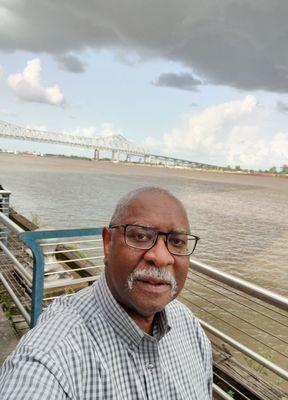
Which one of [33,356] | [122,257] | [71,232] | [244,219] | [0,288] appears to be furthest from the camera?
[244,219]

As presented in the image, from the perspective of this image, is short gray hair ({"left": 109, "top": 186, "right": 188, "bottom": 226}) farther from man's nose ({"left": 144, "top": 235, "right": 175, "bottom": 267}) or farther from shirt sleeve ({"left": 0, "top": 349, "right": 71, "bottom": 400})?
shirt sleeve ({"left": 0, "top": 349, "right": 71, "bottom": 400})

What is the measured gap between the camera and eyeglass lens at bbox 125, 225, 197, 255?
1271 millimetres

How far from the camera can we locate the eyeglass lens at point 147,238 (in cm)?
127

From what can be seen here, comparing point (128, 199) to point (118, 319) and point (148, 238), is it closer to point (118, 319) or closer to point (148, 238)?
point (148, 238)

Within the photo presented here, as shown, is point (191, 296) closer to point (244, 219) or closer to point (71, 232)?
point (71, 232)

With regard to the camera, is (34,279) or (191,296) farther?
(191,296)

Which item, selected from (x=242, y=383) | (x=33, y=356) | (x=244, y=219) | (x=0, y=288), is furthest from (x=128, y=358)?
(x=244, y=219)

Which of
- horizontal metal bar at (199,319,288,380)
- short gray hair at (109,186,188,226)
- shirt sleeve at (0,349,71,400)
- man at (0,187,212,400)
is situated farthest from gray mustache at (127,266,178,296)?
horizontal metal bar at (199,319,288,380)

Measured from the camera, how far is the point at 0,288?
490 centimetres

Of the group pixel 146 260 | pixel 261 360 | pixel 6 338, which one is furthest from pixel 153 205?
pixel 6 338

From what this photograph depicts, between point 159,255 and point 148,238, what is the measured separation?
7 cm

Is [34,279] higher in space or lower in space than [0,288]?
higher

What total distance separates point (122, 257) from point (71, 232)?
2026mm

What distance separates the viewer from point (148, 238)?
128 centimetres
